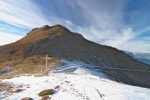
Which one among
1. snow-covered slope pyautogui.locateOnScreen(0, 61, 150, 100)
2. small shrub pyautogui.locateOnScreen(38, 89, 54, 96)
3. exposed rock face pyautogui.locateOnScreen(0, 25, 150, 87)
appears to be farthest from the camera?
exposed rock face pyautogui.locateOnScreen(0, 25, 150, 87)

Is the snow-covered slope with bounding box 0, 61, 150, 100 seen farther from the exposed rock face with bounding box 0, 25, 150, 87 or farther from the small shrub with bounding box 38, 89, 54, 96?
the exposed rock face with bounding box 0, 25, 150, 87

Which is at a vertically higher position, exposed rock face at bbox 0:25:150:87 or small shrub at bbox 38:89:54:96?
exposed rock face at bbox 0:25:150:87

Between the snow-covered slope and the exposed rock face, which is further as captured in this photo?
the exposed rock face

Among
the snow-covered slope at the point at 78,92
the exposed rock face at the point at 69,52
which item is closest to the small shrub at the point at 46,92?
the snow-covered slope at the point at 78,92

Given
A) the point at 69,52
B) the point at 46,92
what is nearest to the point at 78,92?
the point at 46,92

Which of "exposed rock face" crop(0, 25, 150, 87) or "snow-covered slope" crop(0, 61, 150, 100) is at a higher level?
"exposed rock face" crop(0, 25, 150, 87)

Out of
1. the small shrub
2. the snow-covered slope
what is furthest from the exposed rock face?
the small shrub

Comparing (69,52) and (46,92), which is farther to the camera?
(69,52)

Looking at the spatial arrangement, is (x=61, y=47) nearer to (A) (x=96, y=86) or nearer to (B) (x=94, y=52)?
(B) (x=94, y=52)

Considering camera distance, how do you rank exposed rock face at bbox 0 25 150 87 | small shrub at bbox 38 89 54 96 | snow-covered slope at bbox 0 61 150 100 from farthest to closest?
exposed rock face at bbox 0 25 150 87 < small shrub at bbox 38 89 54 96 < snow-covered slope at bbox 0 61 150 100

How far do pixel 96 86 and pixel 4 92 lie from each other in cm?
804

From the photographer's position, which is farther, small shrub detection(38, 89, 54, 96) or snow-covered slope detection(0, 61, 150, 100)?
small shrub detection(38, 89, 54, 96)

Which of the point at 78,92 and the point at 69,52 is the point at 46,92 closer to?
the point at 78,92

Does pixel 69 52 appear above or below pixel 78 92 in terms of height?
above
